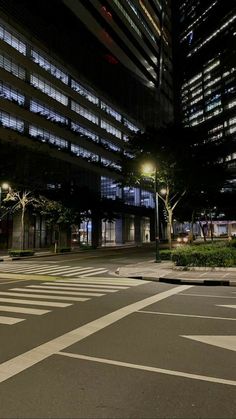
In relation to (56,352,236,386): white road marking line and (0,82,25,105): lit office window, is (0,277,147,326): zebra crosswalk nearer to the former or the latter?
(56,352,236,386): white road marking line

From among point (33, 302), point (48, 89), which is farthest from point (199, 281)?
point (48, 89)

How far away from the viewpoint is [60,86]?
2110 inches

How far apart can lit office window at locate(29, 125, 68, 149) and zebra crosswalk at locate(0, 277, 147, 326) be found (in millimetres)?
33563

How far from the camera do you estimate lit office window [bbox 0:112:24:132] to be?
143ft

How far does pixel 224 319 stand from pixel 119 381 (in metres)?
4.51

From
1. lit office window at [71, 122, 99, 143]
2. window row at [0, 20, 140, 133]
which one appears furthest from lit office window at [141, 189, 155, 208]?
window row at [0, 20, 140, 133]

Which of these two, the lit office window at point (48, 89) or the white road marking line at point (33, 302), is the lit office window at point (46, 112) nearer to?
the lit office window at point (48, 89)

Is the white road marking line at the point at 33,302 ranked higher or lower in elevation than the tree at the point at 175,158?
lower

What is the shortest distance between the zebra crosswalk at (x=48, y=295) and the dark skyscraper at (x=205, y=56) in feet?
410

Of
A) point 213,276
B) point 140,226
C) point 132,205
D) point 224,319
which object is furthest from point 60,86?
point 224,319

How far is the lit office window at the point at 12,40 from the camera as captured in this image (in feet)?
145

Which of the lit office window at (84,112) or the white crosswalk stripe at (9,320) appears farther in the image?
the lit office window at (84,112)

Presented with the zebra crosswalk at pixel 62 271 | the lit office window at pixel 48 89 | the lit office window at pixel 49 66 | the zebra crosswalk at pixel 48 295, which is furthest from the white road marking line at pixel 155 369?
the lit office window at pixel 49 66

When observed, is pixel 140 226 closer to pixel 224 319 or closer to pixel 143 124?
pixel 143 124
